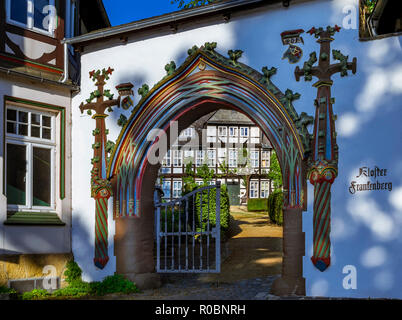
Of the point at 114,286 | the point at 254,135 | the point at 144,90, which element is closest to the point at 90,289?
the point at 114,286

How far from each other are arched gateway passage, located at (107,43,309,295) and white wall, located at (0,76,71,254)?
3.19 feet

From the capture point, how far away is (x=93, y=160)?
30.4ft

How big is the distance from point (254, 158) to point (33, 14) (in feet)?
95.0

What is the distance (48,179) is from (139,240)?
196 centimetres

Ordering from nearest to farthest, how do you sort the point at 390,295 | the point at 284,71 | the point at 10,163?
1. the point at 390,295
2. the point at 284,71
3. the point at 10,163

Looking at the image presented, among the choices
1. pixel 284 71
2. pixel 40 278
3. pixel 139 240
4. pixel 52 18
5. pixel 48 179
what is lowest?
pixel 40 278

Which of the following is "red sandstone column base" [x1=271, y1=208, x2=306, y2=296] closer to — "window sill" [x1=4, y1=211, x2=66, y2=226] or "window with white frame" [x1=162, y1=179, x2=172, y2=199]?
"window sill" [x1=4, y1=211, x2=66, y2=226]

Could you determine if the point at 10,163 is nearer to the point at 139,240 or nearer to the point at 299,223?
the point at 139,240

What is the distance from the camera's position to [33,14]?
364 inches

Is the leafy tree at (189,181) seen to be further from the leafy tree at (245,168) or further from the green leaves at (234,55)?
the leafy tree at (245,168)

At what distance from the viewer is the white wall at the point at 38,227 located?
849 cm

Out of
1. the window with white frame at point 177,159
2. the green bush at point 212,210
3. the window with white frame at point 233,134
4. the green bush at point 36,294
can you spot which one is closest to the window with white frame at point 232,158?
the window with white frame at point 233,134

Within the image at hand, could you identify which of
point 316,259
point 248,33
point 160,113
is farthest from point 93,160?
point 316,259

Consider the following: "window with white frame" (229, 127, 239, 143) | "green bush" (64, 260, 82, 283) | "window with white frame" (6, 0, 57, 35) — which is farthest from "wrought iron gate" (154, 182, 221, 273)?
"window with white frame" (229, 127, 239, 143)
